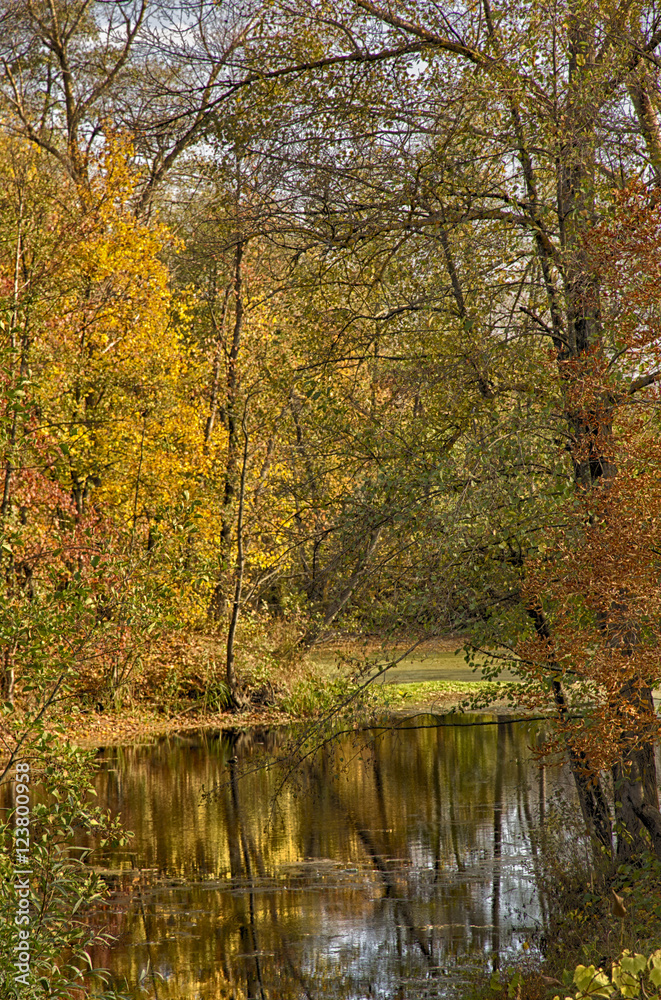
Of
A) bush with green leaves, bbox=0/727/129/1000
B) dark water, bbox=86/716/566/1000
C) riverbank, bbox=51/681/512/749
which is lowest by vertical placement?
dark water, bbox=86/716/566/1000

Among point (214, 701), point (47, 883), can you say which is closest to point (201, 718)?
point (214, 701)

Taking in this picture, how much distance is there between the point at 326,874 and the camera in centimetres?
968

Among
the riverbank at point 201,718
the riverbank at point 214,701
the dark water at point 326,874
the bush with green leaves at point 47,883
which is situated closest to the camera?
the bush with green leaves at point 47,883

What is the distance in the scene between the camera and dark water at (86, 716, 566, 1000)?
24.2 feet

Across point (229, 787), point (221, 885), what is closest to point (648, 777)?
point (221, 885)

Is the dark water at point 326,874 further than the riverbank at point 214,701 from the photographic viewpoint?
No

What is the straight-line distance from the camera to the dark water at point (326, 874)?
7.37m

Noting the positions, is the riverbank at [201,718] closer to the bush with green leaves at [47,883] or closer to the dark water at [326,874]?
the dark water at [326,874]

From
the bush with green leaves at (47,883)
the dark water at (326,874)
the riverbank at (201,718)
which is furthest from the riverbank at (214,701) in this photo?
the bush with green leaves at (47,883)

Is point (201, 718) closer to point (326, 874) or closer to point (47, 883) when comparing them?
point (326, 874)

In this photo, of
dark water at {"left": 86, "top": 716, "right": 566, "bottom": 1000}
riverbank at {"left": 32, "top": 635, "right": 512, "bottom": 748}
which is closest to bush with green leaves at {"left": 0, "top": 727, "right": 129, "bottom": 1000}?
dark water at {"left": 86, "top": 716, "right": 566, "bottom": 1000}

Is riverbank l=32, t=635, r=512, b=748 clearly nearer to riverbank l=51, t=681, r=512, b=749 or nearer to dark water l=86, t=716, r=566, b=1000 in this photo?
riverbank l=51, t=681, r=512, b=749

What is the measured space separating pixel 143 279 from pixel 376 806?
1010 cm

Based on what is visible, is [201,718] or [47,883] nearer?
[47,883]
